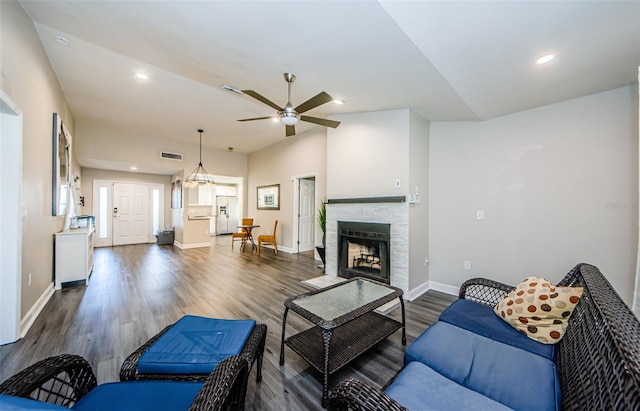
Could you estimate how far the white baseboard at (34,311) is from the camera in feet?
7.40

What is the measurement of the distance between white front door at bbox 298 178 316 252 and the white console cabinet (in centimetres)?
397

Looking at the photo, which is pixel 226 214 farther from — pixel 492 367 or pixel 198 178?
pixel 492 367

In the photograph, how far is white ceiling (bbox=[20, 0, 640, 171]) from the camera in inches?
70.2

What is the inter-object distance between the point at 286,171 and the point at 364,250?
335 cm

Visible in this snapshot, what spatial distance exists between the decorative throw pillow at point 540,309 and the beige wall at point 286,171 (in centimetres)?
389

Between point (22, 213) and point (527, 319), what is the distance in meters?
4.22

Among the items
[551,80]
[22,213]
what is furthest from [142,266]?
[551,80]

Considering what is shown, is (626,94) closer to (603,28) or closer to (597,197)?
(597,197)

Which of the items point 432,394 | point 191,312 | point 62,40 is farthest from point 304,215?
point 432,394

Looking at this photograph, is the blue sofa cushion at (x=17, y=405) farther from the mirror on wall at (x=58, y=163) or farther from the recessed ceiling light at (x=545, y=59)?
the mirror on wall at (x=58, y=163)

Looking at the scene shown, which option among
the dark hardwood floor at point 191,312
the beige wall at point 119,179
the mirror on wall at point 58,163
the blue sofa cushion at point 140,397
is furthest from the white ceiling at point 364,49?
the beige wall at point 119,179

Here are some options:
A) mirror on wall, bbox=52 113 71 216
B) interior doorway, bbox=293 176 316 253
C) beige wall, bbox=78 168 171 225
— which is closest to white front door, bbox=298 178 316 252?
interior doorway, bbox=293 176 316 253

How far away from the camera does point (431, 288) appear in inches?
147

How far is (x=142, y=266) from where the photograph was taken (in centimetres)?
482
